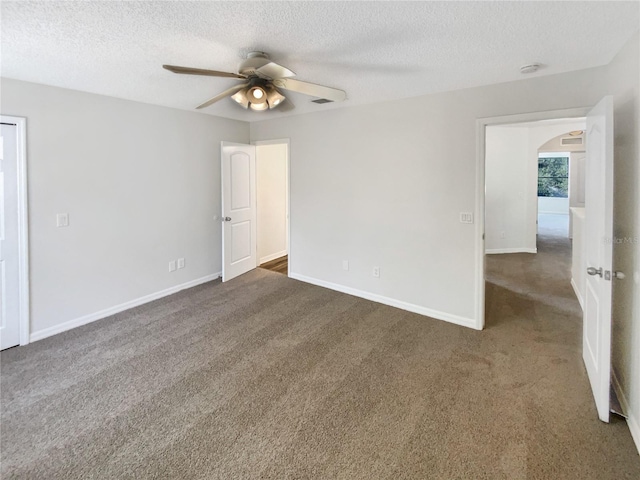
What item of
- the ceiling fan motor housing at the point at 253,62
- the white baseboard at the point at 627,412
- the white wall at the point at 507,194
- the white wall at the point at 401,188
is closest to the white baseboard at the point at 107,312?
the white wall at the point at 401,188

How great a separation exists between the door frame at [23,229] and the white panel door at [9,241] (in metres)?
0.02

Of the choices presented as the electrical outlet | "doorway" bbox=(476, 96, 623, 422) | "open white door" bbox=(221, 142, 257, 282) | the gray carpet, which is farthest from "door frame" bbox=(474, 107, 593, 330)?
the electrical outlet

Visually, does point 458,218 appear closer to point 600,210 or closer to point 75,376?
point 600,210

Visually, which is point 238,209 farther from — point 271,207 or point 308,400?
point 308,400

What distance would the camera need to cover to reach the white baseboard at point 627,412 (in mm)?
1790

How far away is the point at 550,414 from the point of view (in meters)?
2.03

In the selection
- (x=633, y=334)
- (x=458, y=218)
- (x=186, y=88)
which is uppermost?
(x=186, y=88)

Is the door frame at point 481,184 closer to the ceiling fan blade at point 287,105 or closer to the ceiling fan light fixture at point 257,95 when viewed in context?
the ceiling fan blade at point 287,105

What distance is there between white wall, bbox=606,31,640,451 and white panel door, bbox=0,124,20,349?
15.0 ft

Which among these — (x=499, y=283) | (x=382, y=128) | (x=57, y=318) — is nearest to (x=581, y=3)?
(x=382, y=128)

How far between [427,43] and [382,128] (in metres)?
1.58

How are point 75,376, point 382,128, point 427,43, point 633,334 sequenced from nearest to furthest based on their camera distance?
point 633,334 → point 427,43 → point 75,376 → point 382,128

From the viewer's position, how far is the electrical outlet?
3158mm

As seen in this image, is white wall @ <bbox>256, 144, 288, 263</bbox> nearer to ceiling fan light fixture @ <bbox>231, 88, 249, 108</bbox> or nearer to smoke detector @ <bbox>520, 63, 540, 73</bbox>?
ceiling fan light fixture @ <bbox>231, 88, 249, 108</bbox>
